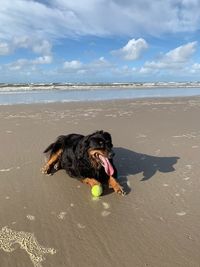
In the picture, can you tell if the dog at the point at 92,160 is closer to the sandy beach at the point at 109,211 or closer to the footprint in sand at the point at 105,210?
the sandy beach at the point at 109,211

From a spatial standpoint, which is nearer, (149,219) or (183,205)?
(149,219)

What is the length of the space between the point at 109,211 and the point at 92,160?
2.66ft

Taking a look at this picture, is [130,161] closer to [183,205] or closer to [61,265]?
[183,205]

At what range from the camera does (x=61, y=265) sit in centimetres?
311

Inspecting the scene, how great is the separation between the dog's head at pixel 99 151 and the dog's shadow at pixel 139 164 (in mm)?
549

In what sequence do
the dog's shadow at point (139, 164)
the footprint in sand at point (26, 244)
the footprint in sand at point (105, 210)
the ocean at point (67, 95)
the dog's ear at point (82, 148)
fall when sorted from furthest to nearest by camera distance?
the ocean at point (67, 95) < the dog's shadow at point (139, 164) < the dog's ear at point (82, 148) < the footprint in sand at point (105, 210) < the footprint in sand at point (26, 244)

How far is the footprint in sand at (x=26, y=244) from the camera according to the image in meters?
3.23

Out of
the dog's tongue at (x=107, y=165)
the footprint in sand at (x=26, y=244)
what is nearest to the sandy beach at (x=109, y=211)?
the footprint in sand at (x=26, y=244)

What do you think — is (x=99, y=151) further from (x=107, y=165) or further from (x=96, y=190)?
(x=96, y=190)

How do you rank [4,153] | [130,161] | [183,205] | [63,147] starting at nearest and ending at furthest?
[183,205], [63,147], [130,161], [4,153]

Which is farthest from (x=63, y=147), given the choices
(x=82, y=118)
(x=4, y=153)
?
(x=82, y=118)

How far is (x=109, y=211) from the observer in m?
4.22

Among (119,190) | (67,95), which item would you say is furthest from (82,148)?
(67,95)

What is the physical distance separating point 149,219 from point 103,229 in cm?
57
